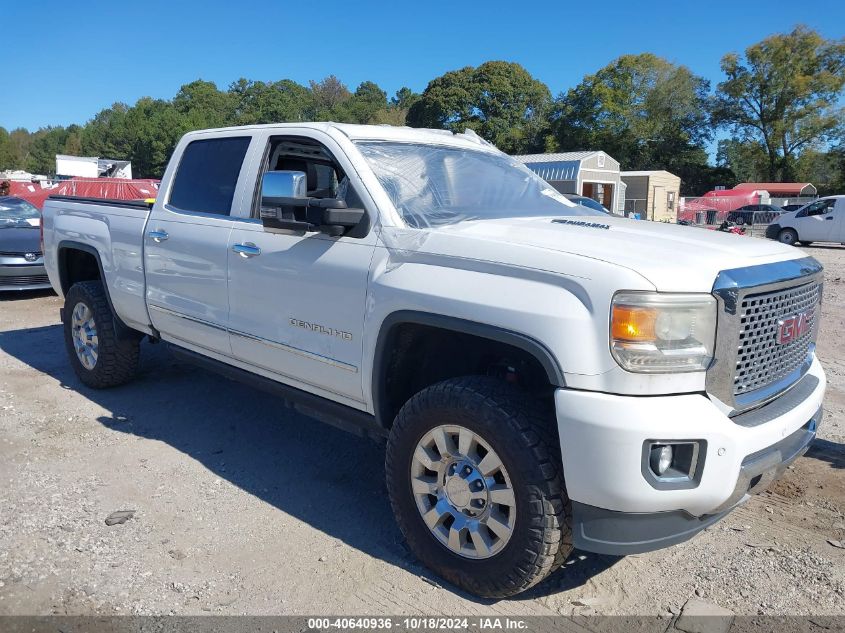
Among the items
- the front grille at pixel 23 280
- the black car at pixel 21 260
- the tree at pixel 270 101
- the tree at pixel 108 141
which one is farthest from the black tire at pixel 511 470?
the tree at pixel 108 141

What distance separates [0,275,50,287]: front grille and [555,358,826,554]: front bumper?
396 inches

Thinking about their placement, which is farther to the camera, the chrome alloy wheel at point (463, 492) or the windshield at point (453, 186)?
the windshield at point (453, 186)

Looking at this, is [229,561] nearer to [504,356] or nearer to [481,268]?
[504,356]

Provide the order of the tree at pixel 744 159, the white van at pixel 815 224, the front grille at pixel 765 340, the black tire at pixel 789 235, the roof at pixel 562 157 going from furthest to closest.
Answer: the tree at pixel 744 159
the roof at pixel 562 157
the black tire at pixel 789 235
the white van at pixel 815 224
the front grille at pixel 765 340

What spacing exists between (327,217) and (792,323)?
7.00 ft

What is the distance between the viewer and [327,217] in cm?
325

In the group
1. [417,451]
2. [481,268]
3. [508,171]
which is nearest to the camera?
[481,268]

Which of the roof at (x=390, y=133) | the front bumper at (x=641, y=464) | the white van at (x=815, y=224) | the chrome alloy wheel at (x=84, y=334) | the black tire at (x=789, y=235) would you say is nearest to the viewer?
the front bumper at (x=641, y=464)

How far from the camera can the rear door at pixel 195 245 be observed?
4184 millimetres

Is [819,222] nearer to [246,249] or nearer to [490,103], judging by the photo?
[246,249]

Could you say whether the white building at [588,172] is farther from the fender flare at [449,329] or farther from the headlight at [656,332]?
the headlight at [656,332]

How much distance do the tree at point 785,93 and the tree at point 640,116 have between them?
2.97 meters

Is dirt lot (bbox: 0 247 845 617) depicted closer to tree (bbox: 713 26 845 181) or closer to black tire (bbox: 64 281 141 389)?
black tire (bbox: 64 281 141 389)

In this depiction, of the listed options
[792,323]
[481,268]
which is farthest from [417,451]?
[792,323]
